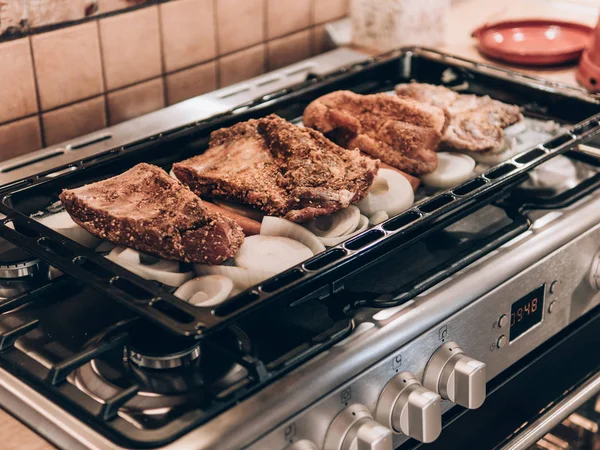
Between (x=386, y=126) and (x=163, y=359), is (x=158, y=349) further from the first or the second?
(x=386, y=126)

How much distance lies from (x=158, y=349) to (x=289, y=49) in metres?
0.99

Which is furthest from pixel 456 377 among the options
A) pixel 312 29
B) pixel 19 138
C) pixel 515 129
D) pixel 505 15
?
pixel 505 15

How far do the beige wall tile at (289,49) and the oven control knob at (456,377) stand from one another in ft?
2.91

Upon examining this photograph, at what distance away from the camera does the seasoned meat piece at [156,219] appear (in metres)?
0.85

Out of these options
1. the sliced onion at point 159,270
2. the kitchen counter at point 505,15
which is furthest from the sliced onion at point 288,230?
the kitchen counter at point 505,15

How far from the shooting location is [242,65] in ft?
5.25

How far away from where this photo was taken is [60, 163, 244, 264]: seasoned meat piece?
85cm

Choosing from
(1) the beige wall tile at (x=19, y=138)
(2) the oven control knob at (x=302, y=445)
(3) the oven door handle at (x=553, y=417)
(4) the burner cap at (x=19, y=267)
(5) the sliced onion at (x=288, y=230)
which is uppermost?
(5) the sliced onion at (x=288, y=230)

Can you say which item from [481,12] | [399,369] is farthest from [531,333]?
[481,12]

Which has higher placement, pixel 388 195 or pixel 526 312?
pixel 388 195

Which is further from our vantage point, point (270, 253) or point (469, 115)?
point (469, 115)

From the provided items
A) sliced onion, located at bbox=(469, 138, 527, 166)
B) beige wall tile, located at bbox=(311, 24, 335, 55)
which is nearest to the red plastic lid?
beige wall tile, located at bbox=(311, 24, 335, 55)

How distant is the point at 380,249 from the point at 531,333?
0.29 m

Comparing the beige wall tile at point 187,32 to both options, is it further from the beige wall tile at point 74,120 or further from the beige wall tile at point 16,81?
the beige wall tile at point 16,81
